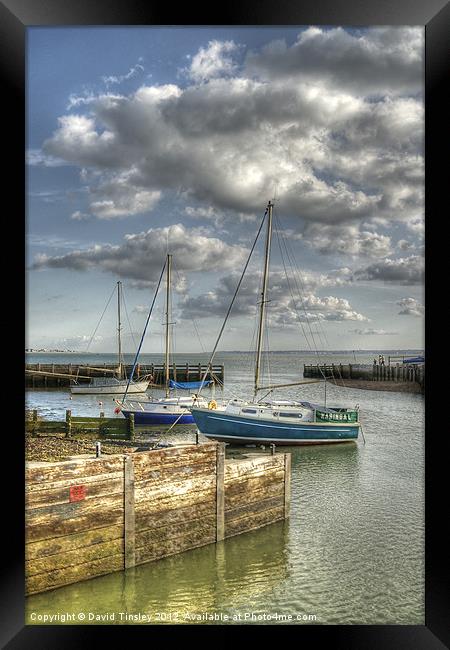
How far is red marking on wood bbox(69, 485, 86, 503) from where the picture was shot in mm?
5551

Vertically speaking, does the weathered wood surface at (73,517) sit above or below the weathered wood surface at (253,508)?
above

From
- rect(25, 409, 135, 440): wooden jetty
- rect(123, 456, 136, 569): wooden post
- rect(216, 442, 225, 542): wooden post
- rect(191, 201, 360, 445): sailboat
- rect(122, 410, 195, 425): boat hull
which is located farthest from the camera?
rect(122, 410, 195, 425): boat hull

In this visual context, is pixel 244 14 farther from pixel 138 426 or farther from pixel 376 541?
pixel 138 426

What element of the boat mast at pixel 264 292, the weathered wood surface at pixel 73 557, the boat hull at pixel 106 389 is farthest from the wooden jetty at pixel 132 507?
the boat hull at pixel 106 389

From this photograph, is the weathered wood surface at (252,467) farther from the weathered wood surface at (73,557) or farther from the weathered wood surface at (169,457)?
the weathered wood surface at (73,557)

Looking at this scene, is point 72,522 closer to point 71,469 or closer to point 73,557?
point 73,557

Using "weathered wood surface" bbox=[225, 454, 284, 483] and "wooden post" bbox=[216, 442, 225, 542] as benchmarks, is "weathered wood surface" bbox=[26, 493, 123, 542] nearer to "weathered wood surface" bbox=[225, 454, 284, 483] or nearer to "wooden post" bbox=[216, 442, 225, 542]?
"wooden post" bbox=[216, 442, 225, 542]

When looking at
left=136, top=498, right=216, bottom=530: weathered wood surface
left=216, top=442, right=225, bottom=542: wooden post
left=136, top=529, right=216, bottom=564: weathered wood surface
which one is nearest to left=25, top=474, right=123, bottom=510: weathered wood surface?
left=136, top=498, right=216, bottom=530: weathered wood surface

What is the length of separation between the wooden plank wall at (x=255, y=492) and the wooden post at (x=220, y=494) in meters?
0.12

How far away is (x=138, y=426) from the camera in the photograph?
19141 mm

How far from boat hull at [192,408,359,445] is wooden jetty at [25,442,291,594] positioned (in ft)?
24.6

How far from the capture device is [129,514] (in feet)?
19.8

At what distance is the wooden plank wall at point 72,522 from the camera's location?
5316mm

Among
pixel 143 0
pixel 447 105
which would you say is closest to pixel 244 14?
pixel 143 0
